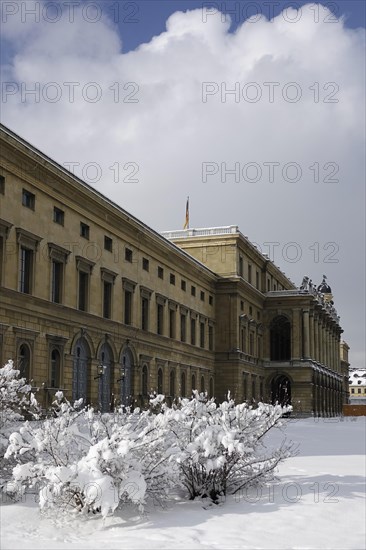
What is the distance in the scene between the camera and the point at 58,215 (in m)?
35.2

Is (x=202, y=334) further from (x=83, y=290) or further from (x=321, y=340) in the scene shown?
(x=321, y=340)

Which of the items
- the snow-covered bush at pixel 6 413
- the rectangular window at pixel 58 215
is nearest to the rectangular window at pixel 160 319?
the rectangular window at pixel 58 215

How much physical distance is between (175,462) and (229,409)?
2127 mm

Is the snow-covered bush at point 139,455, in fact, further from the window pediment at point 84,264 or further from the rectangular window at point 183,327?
the rectangular window at point 183,327

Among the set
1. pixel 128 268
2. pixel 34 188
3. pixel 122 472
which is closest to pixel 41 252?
pixel 34 188

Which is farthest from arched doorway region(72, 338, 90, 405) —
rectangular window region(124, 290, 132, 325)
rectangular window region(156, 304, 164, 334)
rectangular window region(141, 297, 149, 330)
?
rectangular window region(156, 304, 164, 334)

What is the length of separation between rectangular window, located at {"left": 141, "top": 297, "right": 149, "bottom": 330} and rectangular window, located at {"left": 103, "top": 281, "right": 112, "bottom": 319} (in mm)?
5360

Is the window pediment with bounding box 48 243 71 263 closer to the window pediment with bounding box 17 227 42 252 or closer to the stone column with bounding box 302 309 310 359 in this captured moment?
the window pediment with bounding box 17 227 42 252

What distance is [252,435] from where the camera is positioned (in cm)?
1385

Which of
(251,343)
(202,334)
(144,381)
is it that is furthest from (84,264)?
(251,343)

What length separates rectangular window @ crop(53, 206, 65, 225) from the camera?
113 ft

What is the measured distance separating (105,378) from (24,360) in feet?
29.0

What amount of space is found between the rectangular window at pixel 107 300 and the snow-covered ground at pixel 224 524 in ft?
88.1

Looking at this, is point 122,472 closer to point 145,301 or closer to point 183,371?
point 145,301
